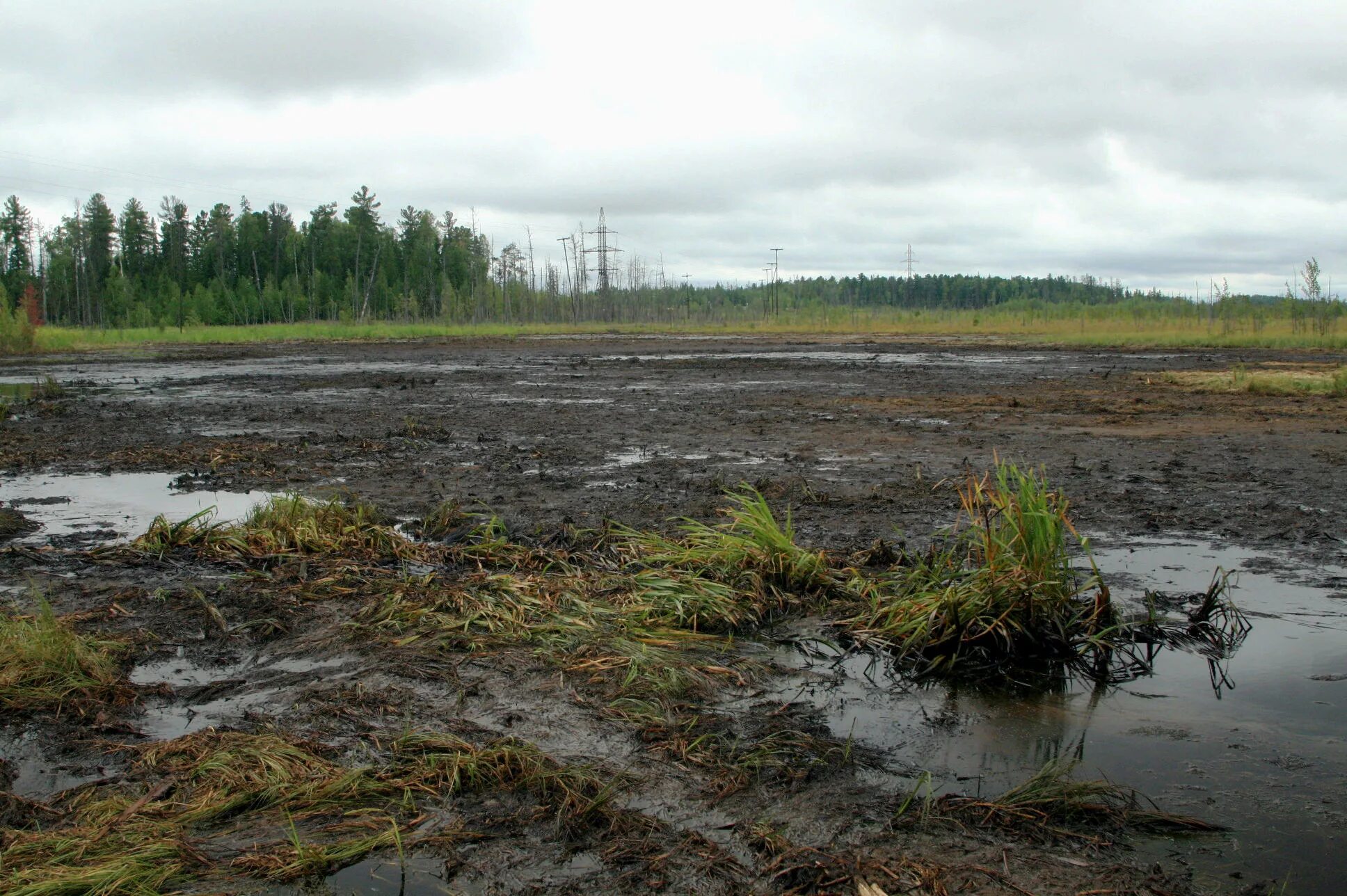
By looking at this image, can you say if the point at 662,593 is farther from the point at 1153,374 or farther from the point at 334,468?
the point at 1153,374

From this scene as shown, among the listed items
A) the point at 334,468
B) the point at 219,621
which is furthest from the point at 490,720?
the point at 334,468

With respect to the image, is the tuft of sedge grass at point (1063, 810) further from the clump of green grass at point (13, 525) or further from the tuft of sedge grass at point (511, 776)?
the clump of green grass at point (13, 525)

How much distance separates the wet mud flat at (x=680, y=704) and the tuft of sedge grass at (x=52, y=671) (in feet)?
0.36

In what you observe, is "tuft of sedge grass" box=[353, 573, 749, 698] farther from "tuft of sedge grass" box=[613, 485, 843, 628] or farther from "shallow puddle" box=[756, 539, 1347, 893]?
"shallow puddle" box=[756, 539, 1347, 893]

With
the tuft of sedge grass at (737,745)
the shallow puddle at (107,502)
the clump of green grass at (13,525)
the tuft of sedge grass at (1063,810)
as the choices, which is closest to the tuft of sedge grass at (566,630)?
the tuft of sedge grass at (737,745)

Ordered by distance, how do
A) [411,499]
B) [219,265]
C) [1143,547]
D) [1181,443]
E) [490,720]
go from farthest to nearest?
[219,265] → [1181,443] → [411,499] → [1143,547] → [490,720]

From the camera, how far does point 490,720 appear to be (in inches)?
159

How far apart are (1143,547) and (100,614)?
265 inches

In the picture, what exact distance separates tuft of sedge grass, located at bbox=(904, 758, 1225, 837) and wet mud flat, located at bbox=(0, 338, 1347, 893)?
0.05 m

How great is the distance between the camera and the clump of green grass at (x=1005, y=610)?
4.83m

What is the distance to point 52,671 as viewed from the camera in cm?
425

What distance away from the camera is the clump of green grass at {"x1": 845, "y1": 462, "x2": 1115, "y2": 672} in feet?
15.8

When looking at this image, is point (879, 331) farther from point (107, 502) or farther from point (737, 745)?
point (737, 745)

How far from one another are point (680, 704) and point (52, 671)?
2.78m
